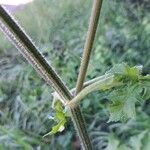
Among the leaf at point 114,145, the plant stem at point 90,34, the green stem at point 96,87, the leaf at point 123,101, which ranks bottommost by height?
the leaf at point 114,145

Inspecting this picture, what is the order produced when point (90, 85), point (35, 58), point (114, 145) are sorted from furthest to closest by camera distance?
point (114, 145), point (90, 85), point (35, 58)

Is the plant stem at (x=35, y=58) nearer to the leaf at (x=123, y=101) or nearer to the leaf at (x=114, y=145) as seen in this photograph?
the leaf at (x=123, y=101)

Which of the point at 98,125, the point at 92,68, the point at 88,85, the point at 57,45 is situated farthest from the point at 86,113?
the point at 88,85

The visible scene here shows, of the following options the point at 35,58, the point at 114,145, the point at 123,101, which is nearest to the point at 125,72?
the point at 123,101

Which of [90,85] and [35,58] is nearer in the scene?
[35,58]

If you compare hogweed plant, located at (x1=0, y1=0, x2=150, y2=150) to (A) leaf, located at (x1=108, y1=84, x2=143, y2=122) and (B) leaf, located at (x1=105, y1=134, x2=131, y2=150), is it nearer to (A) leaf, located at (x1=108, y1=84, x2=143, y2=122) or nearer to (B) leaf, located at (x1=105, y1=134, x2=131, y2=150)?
(A) leaf, located at (x1=108, y1=84, x2=143, y2=122)

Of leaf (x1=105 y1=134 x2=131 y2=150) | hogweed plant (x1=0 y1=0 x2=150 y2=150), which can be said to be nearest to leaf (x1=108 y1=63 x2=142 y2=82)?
hogweed plant (x1=0 y1=0 x2=150 y2=150)

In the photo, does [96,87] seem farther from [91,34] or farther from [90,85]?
[91,34]

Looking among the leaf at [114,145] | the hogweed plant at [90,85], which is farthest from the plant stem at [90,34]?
the leaf at [114,145]
